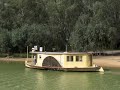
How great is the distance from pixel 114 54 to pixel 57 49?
10.9 metres

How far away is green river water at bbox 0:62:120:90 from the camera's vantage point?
2858 cm

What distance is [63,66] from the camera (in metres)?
40.7

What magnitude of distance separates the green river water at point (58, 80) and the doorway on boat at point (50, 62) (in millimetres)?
1755

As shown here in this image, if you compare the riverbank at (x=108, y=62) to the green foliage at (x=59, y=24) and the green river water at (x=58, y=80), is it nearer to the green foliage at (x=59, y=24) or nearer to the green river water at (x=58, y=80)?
the green foliage at (x=59, y=24)

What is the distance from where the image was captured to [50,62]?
1646 inches

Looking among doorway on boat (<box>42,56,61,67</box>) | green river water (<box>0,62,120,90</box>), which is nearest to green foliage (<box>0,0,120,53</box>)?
doorway on boat (<box>42,56,61,67</box>)

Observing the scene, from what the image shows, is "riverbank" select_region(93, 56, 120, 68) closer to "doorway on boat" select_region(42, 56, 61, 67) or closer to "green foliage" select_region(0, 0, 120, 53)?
"green foliage" select_region(0, 0, 120, 53)

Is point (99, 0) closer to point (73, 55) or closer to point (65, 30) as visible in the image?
point (65, 30)

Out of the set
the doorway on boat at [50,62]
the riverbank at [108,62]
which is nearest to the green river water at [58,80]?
the doorway on boat at [50,62]

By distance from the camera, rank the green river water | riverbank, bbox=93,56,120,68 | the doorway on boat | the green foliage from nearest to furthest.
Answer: the green river water → the doorway on boat → riverbank, bbox=93,56,120,68 → the green foliage

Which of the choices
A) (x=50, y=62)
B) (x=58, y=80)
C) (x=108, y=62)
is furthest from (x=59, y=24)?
(x=58, y=80)

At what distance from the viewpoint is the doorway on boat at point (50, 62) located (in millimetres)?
41225

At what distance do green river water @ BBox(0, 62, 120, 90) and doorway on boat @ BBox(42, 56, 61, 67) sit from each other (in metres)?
1.76

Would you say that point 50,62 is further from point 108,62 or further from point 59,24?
point 59,24
